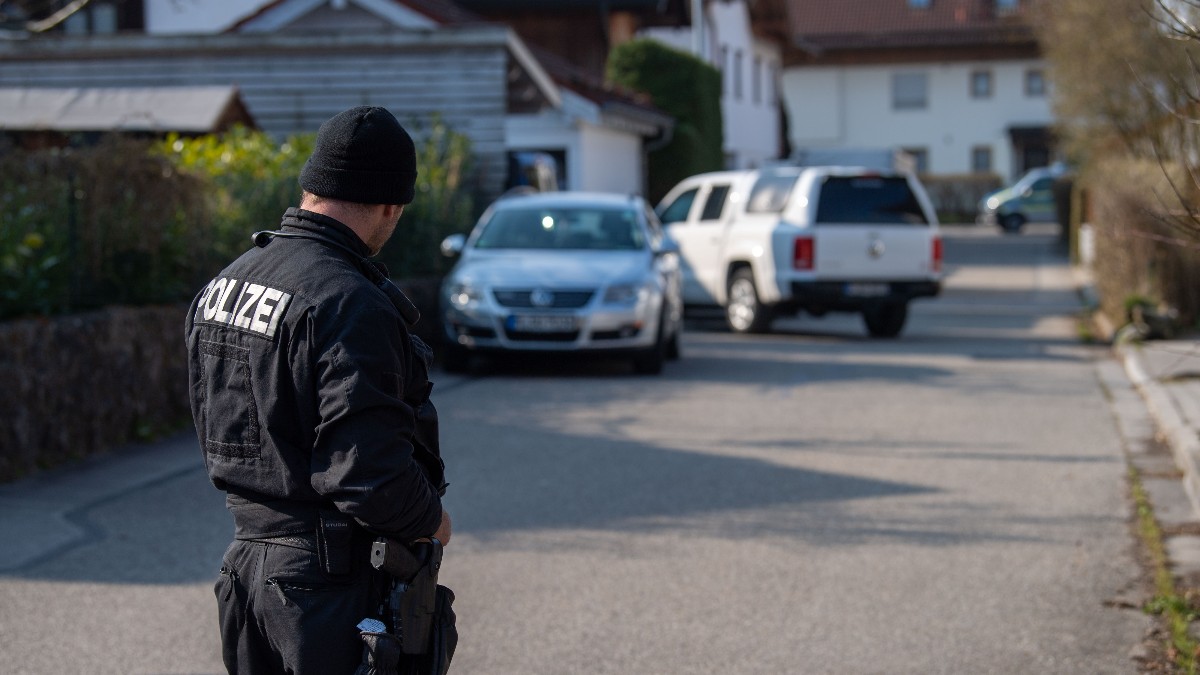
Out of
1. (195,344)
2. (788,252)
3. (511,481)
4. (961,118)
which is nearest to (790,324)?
(788,252)

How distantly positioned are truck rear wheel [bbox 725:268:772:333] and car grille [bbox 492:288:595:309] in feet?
17.1

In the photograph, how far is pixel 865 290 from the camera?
1783cm

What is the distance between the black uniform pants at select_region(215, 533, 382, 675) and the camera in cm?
308

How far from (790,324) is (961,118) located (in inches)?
1775

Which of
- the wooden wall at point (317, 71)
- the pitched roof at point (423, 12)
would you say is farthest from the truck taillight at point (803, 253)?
the pitched roof at point (423, 12)

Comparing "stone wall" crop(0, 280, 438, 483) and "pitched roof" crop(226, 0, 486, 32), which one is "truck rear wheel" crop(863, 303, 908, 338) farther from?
"stone wall" crop(0, 280, 438, 483)

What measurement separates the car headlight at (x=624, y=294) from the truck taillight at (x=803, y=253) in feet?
14.6

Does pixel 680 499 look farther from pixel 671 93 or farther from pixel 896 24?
pixel 896 24

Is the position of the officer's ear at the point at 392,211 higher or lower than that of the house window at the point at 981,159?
higher

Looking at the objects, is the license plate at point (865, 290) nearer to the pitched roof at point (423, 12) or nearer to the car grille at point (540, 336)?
the car grille at point (540, 336)

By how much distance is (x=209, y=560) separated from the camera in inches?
272

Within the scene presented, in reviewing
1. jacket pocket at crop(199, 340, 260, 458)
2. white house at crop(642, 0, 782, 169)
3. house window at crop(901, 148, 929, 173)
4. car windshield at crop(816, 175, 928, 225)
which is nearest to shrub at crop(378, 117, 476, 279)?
car windshield at crop(816, 175, 928, 225)

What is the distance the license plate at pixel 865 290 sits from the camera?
17812 millimetres

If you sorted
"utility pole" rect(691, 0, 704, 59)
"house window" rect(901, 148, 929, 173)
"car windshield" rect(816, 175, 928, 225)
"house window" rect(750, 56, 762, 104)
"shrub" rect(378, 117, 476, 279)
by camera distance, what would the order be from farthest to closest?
"house window" rect(901, 148, 929, 173) → "house window" rect(750, 56, 762, 104) → "utility pole" rect(691, 0, 704, 59) → "car windshield" rect(816, 175, 928, 225) → "shrub" rect(378, 117, 476, 279)
